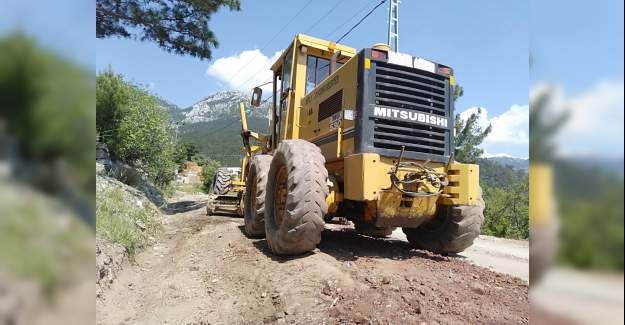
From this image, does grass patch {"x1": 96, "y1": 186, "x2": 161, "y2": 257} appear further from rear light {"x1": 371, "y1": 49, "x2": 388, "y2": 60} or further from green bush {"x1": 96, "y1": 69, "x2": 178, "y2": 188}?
green bush {"x1": 96, "y1": 69, "x2": 178, "y2": 188}

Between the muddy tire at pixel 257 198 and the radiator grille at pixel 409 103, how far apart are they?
1977 mm

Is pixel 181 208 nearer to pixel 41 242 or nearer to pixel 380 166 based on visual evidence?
pixel 380 166

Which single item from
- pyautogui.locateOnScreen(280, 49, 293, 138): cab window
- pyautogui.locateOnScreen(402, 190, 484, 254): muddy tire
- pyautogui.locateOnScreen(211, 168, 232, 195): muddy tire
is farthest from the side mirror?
pyautogui.locateOnScreen(211, 168, 232, 195): muddy tire

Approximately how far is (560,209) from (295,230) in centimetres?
371

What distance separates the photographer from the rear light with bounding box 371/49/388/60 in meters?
4.88

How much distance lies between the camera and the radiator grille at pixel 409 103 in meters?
4.87

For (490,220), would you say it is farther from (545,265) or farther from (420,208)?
(545,265)

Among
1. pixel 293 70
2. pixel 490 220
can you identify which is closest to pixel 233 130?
pixel 490 220

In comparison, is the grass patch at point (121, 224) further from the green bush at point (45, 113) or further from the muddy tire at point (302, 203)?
the green bush at point (45, 113)

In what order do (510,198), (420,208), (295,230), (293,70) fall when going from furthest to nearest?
1. (510,198)
2. (293,70)
3. (420,208)
4. (295,230)

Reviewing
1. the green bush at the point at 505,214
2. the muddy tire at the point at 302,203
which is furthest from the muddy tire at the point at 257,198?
the green bush at the point at 505,214

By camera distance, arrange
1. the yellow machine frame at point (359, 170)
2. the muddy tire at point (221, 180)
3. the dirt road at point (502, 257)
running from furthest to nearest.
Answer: the muddy tire at point (221, 180) < the dirt road at point (502, 257) < the yellow machine frame at point (359, 170)

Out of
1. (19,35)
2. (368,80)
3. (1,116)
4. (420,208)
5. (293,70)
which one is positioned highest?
(293,70)

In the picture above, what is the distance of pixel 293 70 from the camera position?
6.85 m
